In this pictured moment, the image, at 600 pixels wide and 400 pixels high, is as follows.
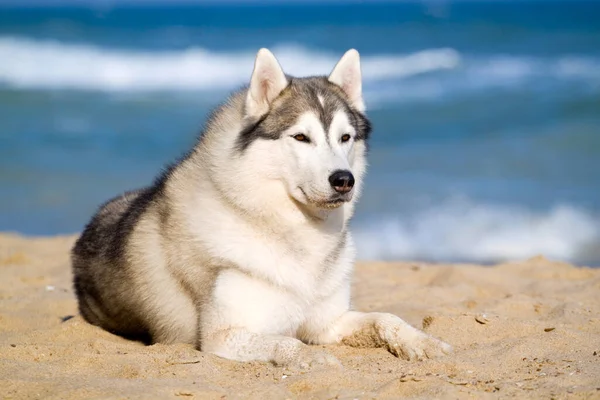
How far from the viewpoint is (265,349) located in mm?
4574

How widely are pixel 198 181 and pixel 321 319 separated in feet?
3.67

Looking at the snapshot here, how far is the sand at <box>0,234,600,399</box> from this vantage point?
4008 millimetres

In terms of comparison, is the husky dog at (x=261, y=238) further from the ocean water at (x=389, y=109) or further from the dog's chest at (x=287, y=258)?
the ocean water at (x=389, y=109)

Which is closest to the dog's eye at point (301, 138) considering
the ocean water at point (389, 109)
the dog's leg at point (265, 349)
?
the ocean water at point (389, 109)

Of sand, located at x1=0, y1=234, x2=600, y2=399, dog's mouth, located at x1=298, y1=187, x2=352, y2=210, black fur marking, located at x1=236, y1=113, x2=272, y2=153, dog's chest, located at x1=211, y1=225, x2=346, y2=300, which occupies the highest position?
black fur marking, located at x1=236, y1=113, x2=272, y2=153

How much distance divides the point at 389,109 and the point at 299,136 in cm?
1514

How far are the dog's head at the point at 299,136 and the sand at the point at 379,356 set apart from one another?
99 centimetres

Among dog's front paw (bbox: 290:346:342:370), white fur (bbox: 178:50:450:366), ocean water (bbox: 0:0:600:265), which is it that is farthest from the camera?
ocean water (bbox: 0:0:600:265)

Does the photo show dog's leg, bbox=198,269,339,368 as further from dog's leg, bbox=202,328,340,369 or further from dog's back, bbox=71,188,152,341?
dog's back, bbox=71,188,152,341

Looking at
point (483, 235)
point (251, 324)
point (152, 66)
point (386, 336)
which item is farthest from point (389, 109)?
point (251, 324)

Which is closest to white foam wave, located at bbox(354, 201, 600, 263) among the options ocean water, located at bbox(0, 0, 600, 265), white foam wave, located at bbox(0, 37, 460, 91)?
ocean water, located at bbox(0, 0, 600, 265)

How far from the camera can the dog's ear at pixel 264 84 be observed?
4.90 metres

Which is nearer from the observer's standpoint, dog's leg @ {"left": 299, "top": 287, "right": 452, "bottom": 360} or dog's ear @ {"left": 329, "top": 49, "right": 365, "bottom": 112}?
dog's leg @ {"left": 299, "top": 287, "right": 452, "bottom": 360}

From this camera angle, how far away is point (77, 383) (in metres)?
4.07
